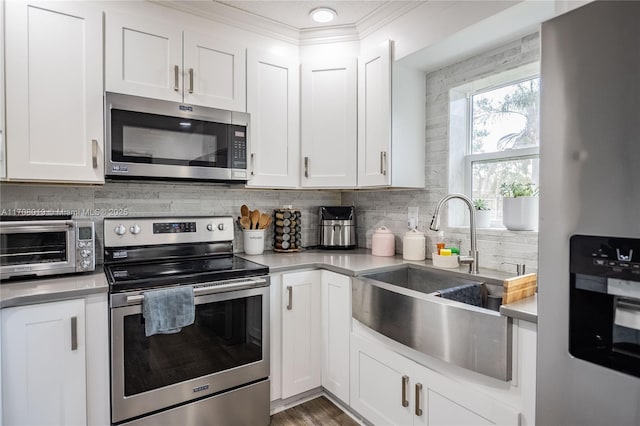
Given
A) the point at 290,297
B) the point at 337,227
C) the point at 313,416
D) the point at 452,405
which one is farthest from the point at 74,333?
the point at 337,227

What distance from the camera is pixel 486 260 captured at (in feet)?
6.63

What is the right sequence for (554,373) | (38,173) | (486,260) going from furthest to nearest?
(486,260), (38,173), (554,373)

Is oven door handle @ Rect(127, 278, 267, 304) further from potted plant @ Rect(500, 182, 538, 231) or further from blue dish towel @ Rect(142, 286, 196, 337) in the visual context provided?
potted plant @ Rect(500, 182, 538, 231)

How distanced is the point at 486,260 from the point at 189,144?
71.1 inches

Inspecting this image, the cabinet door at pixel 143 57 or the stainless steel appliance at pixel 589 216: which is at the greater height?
the cabinet door at pixel 143 57

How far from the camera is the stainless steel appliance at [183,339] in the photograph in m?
1.61

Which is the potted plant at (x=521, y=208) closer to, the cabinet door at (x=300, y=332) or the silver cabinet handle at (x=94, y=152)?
the cabinet door at (x=300, y=332)

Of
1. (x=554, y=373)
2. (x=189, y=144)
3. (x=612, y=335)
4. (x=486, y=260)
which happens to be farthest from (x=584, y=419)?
(x=189, y=144)

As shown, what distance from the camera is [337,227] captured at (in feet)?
8.98

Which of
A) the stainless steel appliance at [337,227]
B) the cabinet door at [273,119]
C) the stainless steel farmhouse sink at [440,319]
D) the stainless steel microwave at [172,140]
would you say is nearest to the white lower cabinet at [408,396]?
the stainless steel farmhouse sink at [440,319]

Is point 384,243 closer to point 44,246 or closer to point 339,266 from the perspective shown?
point 339,266

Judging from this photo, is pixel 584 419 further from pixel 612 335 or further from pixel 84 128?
pixel 84 128

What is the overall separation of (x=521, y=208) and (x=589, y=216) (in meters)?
1.03

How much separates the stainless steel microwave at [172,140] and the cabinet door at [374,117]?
748 millimetres
